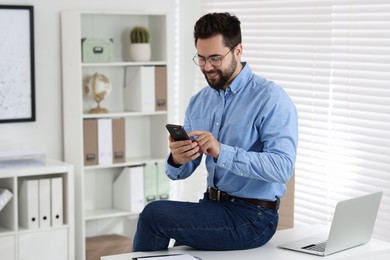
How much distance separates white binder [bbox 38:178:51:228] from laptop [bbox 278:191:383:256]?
177cm

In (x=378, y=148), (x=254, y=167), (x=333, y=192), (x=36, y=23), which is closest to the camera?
(x=254, y=167)

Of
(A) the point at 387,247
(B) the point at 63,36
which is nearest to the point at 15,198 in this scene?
(B) the point at 63,36

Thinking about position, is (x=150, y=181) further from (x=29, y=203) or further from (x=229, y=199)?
(x=229, y=199)

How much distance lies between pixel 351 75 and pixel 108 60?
1.53 m

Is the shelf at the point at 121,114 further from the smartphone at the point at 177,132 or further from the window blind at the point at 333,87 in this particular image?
the smartphone at the point at 177,132

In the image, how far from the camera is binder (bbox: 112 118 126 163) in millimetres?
4742

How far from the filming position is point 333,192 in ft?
13.7

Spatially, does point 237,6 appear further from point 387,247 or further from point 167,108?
point 387,247

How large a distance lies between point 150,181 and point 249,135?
200cm

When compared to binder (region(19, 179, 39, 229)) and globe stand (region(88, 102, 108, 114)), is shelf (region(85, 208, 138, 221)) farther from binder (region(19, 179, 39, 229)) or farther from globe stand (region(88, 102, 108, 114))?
globe stand (region(88, 102, 108, 114))

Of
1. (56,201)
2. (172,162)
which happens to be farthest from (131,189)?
(172,162)

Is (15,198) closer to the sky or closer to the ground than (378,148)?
closer to the ground

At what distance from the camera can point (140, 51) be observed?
4789 mm

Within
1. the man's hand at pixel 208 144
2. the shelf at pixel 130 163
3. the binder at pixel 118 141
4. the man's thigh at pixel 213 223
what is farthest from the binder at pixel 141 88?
the man's hand at pixel 208 144
